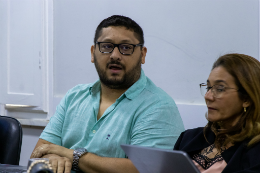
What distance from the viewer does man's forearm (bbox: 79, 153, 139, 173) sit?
59.1 inches

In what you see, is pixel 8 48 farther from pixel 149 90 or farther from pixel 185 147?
pixel 185 147

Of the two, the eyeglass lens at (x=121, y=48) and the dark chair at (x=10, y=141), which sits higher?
the eyeglass lens at (x=121, y=48)

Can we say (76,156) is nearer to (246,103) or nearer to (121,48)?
(121,48)

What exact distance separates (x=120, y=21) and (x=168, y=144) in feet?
2.53

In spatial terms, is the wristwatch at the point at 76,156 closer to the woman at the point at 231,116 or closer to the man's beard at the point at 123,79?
the man's beard at the point at 123,79

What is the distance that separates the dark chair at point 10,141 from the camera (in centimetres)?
171

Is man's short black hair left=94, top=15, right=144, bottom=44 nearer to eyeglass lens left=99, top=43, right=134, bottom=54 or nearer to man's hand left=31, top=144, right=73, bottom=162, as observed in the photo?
eyeglass lens left=99, top=43, right=134, bottom=54

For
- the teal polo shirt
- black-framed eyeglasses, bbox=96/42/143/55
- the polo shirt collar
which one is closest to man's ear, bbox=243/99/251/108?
the teal polo shirt

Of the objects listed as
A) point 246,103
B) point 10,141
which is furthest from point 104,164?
point 246,103

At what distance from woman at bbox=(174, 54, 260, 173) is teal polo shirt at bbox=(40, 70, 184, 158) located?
22cm

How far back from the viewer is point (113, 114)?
1.71 meters

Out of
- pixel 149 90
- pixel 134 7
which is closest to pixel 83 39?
pixel 134 7

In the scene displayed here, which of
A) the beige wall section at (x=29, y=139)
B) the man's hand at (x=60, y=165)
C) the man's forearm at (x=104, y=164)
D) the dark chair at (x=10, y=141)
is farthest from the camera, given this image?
the beige wall section at (x=29, y=139)

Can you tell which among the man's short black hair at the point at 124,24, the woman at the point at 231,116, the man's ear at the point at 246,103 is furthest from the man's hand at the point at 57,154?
the man's ear at the point at 246,103
